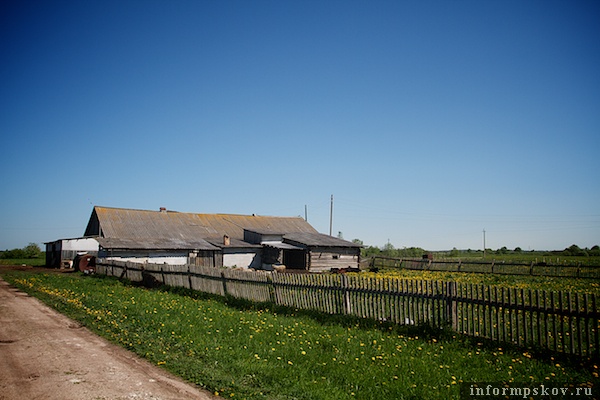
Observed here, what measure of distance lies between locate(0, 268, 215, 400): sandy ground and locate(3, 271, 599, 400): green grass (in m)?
0.38

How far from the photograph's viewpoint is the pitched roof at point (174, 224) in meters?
37.7

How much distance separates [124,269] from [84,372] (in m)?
18.2

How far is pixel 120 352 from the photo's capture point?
809 cm

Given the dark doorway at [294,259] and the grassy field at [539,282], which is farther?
the dark doorway at [294,259]

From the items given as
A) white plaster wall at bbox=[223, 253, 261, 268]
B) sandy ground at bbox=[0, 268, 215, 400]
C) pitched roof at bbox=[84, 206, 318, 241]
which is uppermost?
pitched roof at bbox=[84, 206, 318, 241]

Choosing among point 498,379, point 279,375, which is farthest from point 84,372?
point 498,379

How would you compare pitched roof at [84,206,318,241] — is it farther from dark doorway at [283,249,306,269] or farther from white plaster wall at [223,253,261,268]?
dark doorway at [283,249,306,269]

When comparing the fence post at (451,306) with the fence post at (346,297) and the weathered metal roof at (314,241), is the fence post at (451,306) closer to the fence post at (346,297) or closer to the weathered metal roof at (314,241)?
the fence post at (346,297)

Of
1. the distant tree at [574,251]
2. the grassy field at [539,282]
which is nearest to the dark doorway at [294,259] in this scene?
the grassy field at [539,282]

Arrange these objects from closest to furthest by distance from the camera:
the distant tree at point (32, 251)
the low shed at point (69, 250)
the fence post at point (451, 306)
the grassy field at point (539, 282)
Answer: the fence post at point (451, 306)
the grassy field at point (539, 282)
the low shed at point (69, 250)
the distant tree at point (32, 251)

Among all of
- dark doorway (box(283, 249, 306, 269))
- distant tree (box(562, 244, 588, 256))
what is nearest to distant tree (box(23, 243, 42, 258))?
dark doorway (box(283, 249, 306, 269))

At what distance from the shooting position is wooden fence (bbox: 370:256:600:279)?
27188 mm

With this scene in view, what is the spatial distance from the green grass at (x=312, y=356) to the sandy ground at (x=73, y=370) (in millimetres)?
384

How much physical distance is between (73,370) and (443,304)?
340 inches
